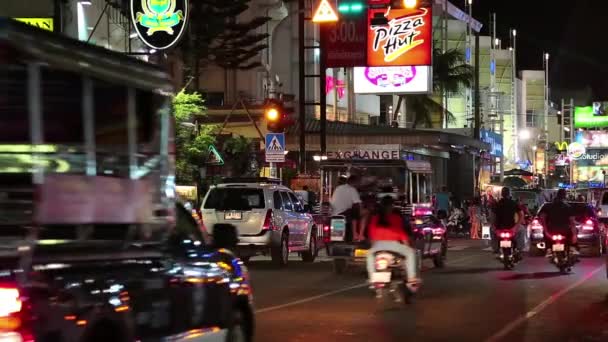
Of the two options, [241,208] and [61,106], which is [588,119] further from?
[61,106]

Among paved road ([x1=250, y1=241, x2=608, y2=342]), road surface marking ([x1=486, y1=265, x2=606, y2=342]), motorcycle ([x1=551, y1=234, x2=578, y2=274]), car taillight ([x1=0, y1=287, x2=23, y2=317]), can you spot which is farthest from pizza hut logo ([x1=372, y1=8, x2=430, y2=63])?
car taillight ([x1=0, y1=287, x2=23, y2=317])

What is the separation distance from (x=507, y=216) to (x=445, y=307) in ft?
23.5

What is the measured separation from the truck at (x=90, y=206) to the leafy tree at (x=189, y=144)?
18542mm

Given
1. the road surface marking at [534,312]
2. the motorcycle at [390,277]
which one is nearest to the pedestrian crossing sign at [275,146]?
the road surface marking at [534,312]

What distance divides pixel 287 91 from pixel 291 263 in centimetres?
2664

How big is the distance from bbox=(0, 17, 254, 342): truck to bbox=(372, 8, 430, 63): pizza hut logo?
2685 cm

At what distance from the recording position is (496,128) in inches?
3344

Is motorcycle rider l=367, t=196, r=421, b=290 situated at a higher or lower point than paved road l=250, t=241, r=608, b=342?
higher

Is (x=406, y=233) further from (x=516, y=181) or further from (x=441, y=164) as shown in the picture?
(x=516, y=181)

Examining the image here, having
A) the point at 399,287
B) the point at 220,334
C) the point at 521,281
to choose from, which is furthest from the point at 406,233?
the point at 220,334

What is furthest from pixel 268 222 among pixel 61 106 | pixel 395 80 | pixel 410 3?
pixel 395 80

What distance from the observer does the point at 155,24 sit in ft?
63.1

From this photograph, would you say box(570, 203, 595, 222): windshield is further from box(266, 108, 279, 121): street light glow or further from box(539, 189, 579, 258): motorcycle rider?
box(266, 108, 279, 121): street light glow

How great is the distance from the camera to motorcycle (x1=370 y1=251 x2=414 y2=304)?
14.3 meters
